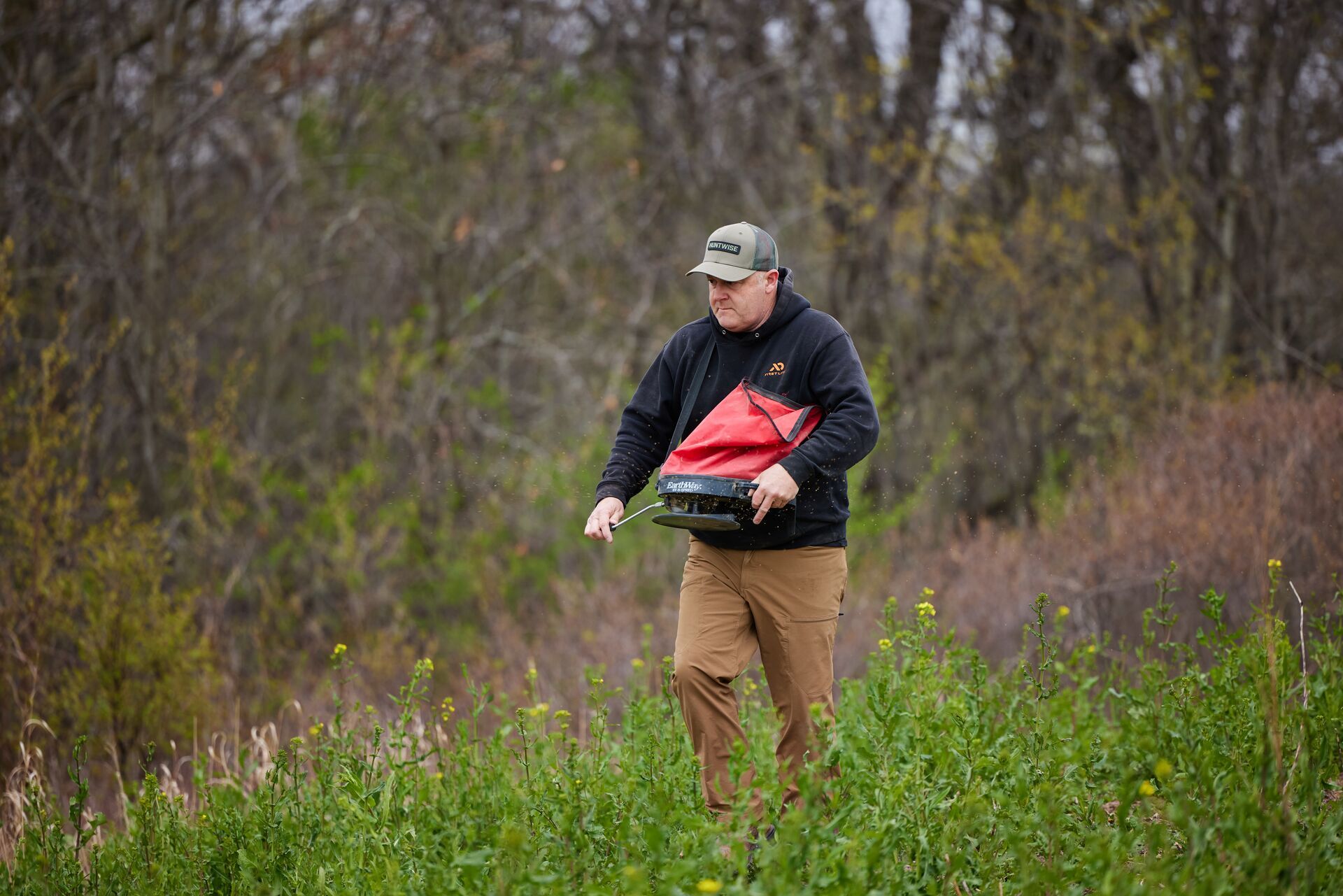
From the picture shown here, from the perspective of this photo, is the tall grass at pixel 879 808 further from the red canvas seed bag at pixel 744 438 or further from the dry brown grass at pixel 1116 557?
the dry brown grass at pixel 1116 557

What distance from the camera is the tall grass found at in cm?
281

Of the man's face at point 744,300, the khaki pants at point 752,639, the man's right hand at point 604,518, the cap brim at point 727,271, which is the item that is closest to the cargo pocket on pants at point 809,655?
the khaki pants at point 752,639

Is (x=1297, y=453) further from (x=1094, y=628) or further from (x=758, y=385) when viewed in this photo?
(x=758, y=385)

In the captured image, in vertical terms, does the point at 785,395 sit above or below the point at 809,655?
above

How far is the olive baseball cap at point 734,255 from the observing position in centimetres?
374

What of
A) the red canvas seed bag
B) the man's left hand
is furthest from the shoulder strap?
the man's left hand

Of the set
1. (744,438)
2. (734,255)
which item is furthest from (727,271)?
(744,438)

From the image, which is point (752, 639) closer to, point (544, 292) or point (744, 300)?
point (744, 300)

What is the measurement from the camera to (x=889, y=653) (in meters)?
4.18

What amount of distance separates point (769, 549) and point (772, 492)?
405 millimetres

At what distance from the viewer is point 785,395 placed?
12.4 feet

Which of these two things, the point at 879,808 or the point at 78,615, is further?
the point at 78,615

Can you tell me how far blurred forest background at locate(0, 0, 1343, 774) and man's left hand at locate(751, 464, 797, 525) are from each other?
199 inches

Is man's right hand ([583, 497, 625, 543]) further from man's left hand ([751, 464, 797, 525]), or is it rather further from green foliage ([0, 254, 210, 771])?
green foliage ([0, 254, 210, 771])
